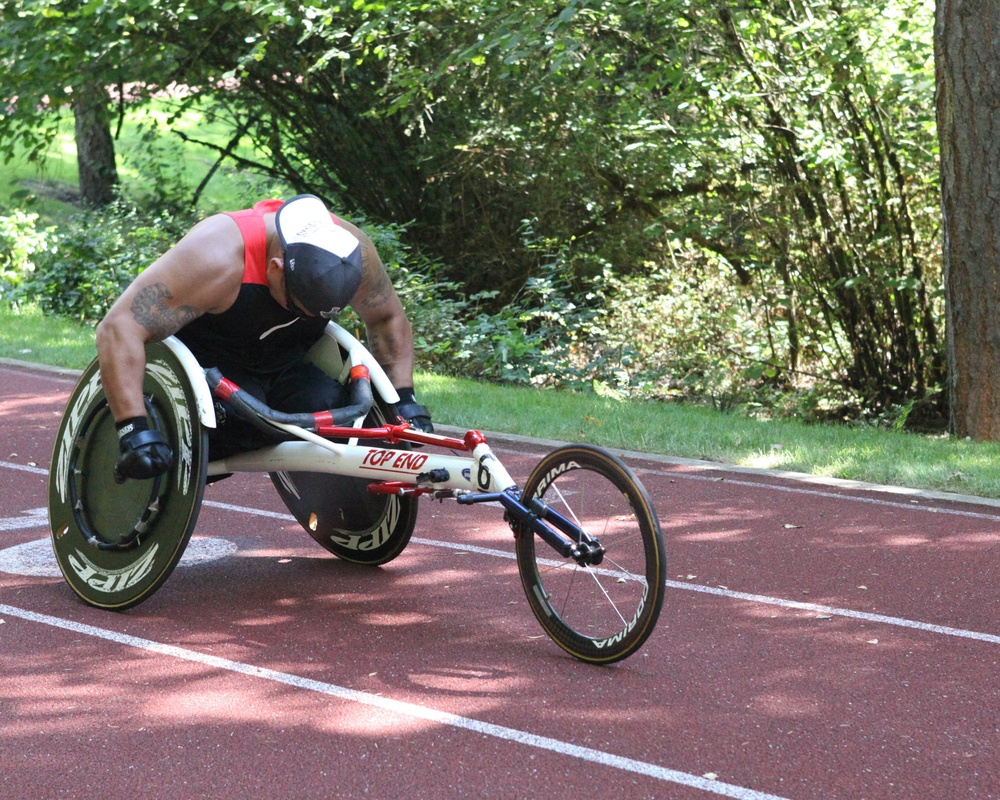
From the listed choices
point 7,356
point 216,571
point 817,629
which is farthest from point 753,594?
point 7,356

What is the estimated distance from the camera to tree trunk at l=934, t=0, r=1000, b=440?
30.3 feet

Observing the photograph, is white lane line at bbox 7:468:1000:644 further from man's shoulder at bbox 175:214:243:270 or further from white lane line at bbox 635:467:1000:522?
man's shoulder at bbox 175:214:243:270

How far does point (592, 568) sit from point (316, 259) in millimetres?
1555

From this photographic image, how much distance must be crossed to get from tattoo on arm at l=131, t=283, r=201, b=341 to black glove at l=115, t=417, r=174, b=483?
357 millimetres

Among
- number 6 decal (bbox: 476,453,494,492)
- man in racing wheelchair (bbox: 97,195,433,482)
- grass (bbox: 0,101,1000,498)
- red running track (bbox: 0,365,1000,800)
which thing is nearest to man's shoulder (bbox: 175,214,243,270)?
man in racing wheelchair (bbox: 97,195,433,482)

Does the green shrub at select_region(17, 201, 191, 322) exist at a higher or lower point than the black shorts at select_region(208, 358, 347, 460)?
higher

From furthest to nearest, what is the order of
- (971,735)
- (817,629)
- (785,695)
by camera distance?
(817,629)
(785,695)
(971,735)

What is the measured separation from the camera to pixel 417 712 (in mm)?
4125

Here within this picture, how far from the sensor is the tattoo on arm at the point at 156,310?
484 cm

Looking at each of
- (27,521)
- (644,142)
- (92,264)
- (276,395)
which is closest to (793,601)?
(276,395)

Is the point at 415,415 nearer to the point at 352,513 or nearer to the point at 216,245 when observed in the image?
the point at 352,513

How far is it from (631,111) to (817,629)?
9149mm

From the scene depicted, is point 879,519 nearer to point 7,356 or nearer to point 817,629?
point 817,629

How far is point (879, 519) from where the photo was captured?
680 centimetres
